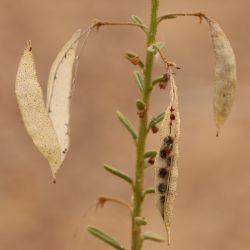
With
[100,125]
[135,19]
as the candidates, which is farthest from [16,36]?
[135,19]

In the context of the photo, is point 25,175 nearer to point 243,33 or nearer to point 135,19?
point 243,33

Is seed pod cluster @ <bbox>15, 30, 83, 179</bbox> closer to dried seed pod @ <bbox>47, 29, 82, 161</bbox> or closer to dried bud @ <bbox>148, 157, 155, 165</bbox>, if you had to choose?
dried seed pod @ <bbox>47, 29, 82, 161</bbox>

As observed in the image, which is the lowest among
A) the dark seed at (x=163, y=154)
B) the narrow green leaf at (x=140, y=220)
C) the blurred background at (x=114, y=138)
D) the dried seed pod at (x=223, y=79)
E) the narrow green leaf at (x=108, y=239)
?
the narrow green leaf at (x=140, y=220)

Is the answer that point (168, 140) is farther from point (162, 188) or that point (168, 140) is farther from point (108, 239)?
point (108, 239)

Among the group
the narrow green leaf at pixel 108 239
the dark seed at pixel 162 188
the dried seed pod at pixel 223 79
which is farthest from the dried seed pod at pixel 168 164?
the narrow green leaf at pixel 108 239

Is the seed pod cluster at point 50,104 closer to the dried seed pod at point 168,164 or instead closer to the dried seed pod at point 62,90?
the dried seed pod at point 62,90
